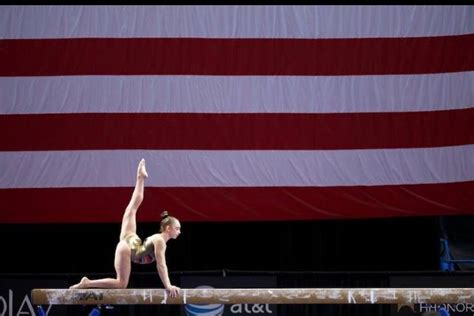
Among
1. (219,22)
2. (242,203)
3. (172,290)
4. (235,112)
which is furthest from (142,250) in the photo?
(219,22)

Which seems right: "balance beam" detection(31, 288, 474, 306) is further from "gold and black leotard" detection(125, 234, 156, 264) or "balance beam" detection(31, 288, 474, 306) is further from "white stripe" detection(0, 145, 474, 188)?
"white stripe" detection(0, 145, 474, 188)

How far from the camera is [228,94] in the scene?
36.2ft

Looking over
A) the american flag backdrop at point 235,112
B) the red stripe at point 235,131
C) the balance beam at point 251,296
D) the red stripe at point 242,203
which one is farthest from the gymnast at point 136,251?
the red stripe at point 235,131

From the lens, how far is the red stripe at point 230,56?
1107 cm

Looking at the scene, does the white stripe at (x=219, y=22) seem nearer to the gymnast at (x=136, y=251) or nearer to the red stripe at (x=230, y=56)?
the red stripe at (x=230, y=56)

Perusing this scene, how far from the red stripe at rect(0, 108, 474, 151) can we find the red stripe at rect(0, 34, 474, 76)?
0.52 m

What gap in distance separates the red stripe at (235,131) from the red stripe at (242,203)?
0.50 m

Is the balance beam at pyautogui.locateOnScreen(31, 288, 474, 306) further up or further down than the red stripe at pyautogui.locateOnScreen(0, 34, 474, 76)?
further down

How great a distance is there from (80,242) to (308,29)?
400 cm

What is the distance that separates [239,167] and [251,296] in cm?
290

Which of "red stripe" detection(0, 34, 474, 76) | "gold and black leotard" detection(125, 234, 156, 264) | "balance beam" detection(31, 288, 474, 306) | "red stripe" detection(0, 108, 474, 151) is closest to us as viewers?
"balance beam" detection(31, 288, 474, 306)

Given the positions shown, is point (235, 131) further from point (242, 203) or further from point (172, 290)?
point (172, 290)

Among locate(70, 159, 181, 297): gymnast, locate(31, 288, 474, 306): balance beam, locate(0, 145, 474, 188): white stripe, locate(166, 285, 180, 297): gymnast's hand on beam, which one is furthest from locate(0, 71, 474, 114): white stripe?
locate(166, 285, 180, 297): gymnast's hand on beam

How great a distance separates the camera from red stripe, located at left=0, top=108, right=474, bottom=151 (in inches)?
430
